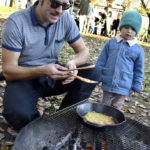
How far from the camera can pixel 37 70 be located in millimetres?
2305

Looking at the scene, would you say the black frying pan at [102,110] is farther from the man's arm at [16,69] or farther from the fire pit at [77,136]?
the man's arm at [16,69]

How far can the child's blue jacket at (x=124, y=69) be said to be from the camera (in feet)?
10.3

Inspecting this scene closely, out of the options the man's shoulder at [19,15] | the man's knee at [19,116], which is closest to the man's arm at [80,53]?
the man's shoulder at [19,15]

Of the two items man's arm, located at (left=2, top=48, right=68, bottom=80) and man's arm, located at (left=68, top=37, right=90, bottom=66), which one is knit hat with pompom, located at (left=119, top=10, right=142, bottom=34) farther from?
man's arm, located at (left=2, top=48, right=68, bottom=80)

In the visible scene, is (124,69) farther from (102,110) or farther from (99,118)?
(99,118)

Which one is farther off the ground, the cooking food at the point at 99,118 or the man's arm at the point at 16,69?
the man's arm at the point at 16,69

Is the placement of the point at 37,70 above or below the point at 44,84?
above

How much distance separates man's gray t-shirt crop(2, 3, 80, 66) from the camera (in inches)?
92.7

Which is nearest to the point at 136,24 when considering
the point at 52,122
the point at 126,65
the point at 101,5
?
the point at 126,65

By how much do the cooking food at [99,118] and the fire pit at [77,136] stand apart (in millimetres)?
90

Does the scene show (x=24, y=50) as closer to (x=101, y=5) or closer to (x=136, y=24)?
(x=136, y=24)

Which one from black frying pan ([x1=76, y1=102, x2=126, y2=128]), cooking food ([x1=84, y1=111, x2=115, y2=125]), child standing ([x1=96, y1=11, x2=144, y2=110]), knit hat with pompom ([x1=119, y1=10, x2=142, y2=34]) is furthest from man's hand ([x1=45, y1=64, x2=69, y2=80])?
knit hat with pompom ([x1=119, y1=10, x2=142, y2=34])

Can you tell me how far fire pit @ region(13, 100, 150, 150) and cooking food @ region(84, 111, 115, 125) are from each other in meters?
0.09

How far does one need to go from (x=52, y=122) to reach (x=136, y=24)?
183 centimetres
